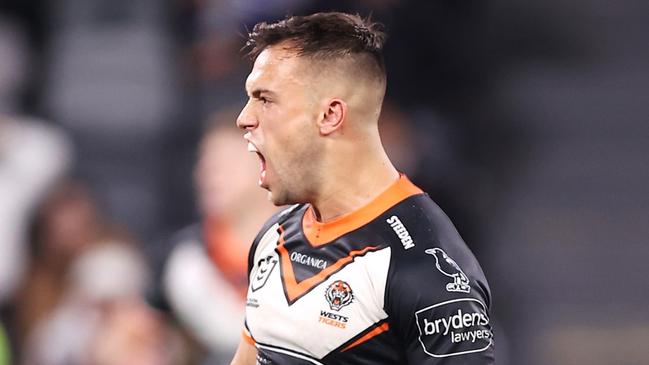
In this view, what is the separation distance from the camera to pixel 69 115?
7352 mm

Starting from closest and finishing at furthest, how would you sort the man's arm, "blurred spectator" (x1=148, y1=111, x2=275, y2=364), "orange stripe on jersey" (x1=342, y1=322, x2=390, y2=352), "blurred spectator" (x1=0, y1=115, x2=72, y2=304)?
1. "orange stripe on jersey" (x1=342, y1=322, x2=390, y2=352)
2. the man's arm
3. "blurred spectator" (x1=148, y1=111, x2=275, y2=364)
4. "blurred spectator" (x1=0, y1=115, x2=72, y2=304)

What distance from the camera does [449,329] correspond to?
8.86 feet

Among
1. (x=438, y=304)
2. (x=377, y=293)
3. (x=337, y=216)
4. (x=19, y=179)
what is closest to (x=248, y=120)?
(x=337, y=216)

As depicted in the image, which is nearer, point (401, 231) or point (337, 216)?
point (401, 231)

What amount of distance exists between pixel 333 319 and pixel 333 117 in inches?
18.2

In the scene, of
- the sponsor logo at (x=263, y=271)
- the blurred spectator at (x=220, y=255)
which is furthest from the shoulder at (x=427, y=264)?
the blurred spectator at (x=220, y=255)

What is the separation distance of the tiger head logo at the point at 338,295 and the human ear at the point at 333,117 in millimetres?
Answer: 351

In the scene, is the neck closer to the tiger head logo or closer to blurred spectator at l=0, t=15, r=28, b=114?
the tiger head logo

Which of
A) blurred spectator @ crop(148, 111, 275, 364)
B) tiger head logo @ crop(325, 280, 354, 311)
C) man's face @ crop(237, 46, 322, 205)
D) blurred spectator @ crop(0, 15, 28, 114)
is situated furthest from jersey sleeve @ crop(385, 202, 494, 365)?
blurred spectator @ crop(0, 15, 28, 114)

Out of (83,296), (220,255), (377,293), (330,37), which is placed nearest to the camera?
(377,293)

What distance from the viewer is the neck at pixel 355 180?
298cm

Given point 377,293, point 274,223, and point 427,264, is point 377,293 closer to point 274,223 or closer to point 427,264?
point 427,264

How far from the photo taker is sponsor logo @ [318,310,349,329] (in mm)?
2834

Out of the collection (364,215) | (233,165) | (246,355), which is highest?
(364,215)
